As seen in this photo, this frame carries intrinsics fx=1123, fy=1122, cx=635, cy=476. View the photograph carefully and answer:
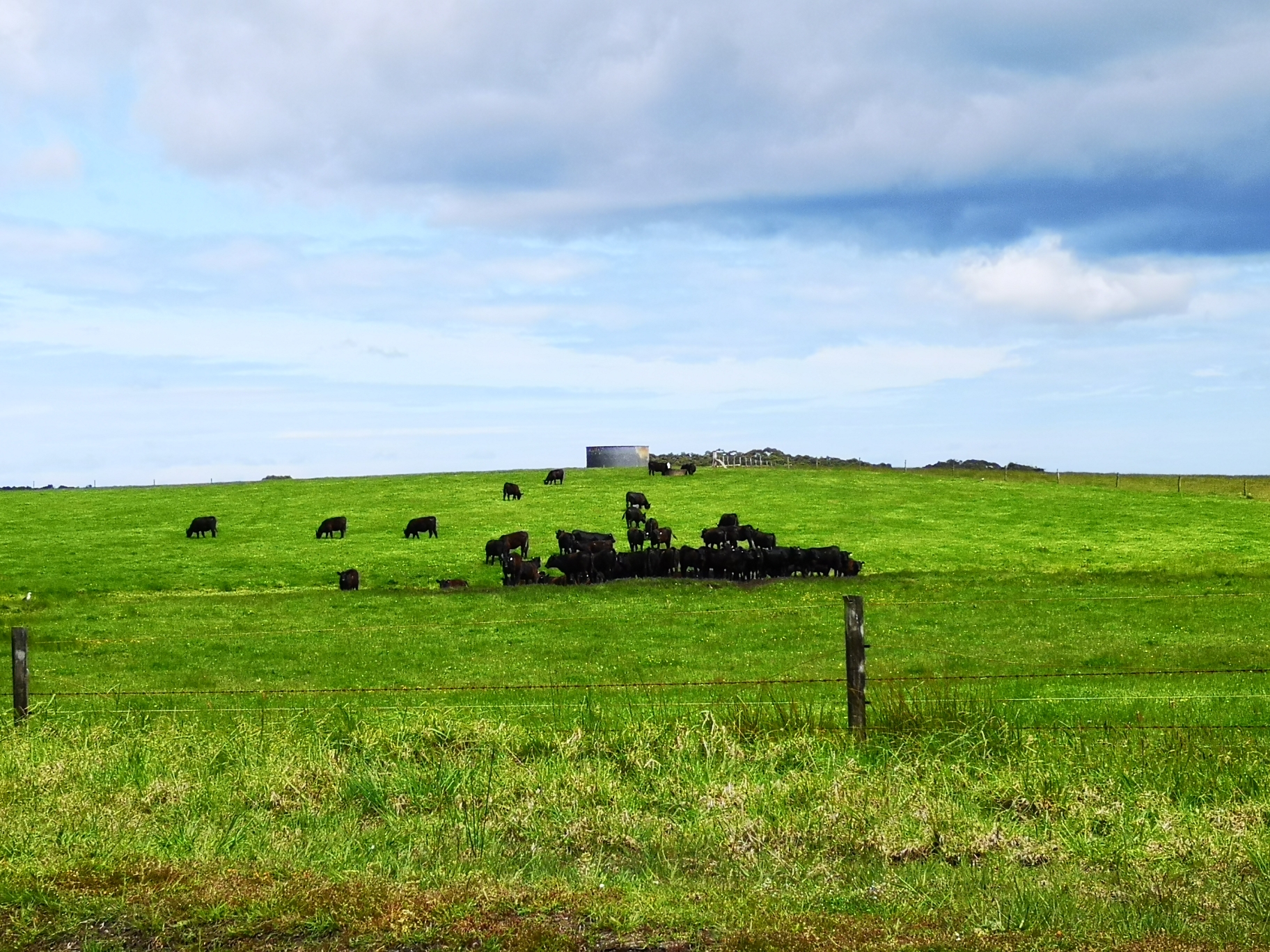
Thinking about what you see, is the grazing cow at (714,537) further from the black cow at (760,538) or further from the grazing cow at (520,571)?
the grazing cow at (520,571)

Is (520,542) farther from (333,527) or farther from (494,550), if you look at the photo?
(333,527)

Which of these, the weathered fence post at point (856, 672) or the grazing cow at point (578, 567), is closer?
the weathered fence post at point (856, 672)

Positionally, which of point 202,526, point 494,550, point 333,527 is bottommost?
point 494,550

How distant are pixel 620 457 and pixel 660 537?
52.6 metres

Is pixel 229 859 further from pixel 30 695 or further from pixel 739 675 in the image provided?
pixel 739 675

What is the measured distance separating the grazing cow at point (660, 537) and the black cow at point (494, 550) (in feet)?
20.2

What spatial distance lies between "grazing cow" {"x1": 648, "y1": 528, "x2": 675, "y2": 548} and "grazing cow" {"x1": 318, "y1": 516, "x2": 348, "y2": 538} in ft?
52.8

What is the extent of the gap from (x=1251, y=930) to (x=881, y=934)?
2273mm

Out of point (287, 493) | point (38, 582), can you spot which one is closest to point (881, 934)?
point (38, 582)

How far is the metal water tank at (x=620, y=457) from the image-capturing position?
97688mm

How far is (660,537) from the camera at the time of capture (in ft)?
149

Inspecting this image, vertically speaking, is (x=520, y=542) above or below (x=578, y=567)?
above

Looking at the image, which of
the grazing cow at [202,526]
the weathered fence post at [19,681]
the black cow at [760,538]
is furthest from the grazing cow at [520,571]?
the weathered fence post at [19,681]

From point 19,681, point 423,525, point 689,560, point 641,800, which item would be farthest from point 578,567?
point 641,800
